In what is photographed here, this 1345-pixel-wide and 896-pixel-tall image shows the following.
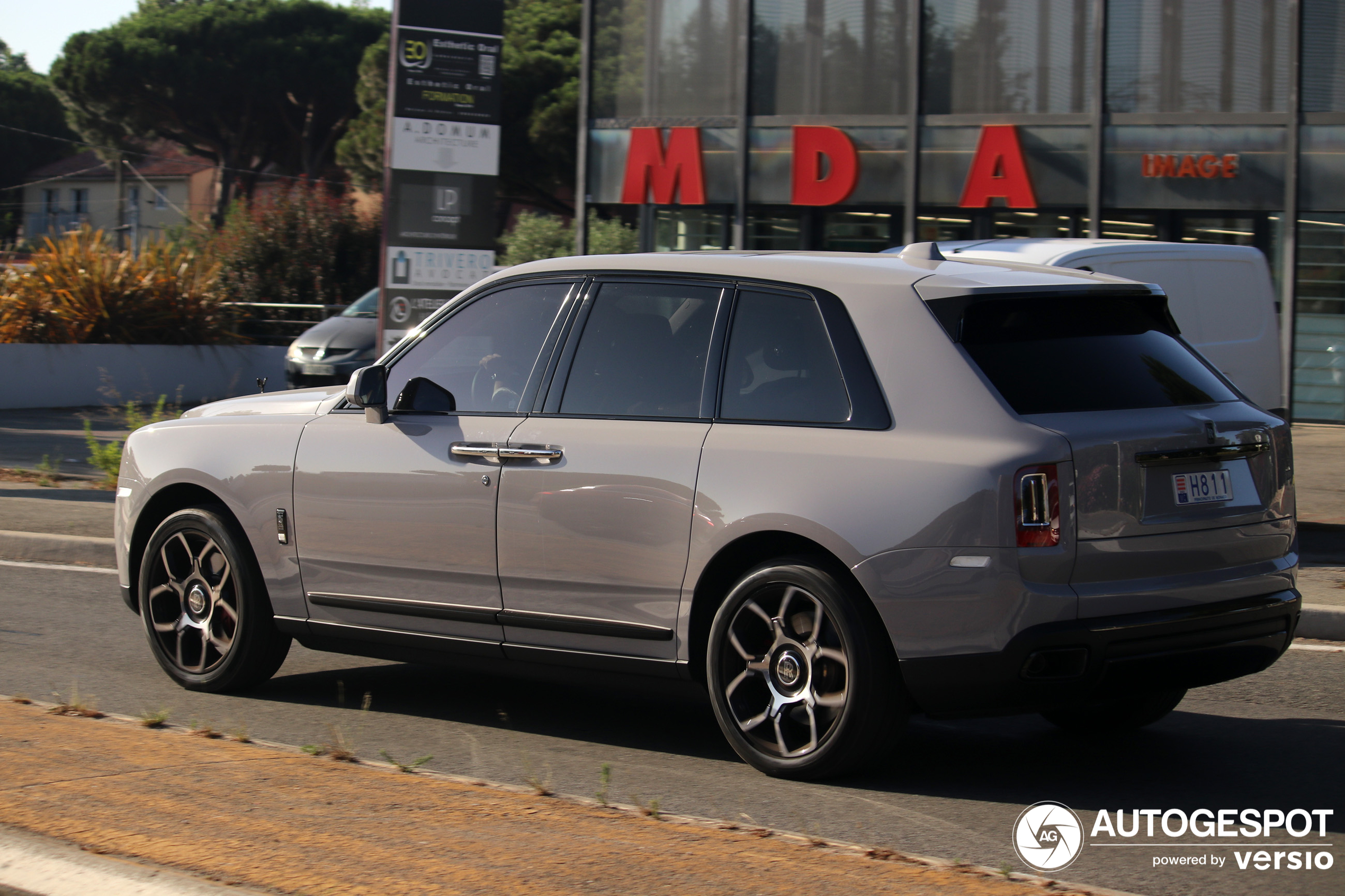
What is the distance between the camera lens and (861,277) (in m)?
5.25

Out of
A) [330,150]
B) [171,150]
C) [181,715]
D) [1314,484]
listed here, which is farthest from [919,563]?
[171,150]

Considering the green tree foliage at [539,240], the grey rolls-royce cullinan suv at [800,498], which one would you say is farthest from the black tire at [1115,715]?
the green tree foliage at [539,240]

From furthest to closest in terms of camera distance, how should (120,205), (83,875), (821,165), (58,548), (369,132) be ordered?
(120,205)
(369,132)
(821,165)
(58,548)
(83,875)

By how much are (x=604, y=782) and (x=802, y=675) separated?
0.73 metres

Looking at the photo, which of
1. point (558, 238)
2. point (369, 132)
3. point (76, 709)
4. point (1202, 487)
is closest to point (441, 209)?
point (76, 709)

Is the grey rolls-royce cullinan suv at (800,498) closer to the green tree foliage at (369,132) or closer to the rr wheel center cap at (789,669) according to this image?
the rr wheel center cap at (789,669)

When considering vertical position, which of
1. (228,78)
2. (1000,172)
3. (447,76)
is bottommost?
(447,76)

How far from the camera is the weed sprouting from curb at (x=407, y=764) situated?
16.7 feet

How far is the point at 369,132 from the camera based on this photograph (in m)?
50.9

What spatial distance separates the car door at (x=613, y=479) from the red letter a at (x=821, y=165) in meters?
17.2

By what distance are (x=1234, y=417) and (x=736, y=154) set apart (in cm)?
1837

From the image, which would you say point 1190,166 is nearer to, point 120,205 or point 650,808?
point 650,808

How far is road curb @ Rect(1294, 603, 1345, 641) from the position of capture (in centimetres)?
805

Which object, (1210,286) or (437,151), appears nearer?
(1210,286)
